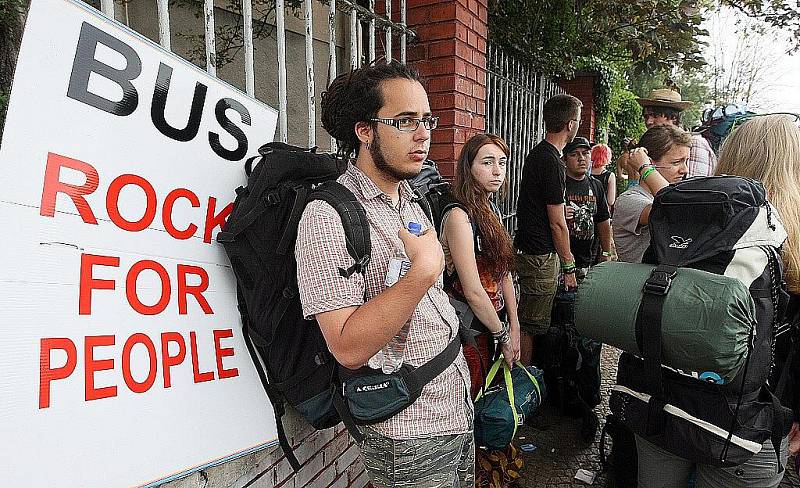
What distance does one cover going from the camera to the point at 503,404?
7.87 feet

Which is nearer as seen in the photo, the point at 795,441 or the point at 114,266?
the point at 114,266

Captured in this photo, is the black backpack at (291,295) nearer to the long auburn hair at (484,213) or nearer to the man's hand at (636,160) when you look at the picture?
the long auburn hair at (484,213)

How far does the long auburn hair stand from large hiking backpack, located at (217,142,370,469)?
40.0 inches

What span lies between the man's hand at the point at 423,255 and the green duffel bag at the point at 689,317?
2.76 ft

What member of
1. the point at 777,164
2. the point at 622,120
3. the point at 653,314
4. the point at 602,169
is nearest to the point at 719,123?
the point at 602,169

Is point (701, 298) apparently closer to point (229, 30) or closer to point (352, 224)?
point (352, 224)

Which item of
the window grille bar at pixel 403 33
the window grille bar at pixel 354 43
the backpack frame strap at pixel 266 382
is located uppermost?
the window grille bar at pixel 403 33

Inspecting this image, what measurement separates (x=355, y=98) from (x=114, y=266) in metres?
0.85

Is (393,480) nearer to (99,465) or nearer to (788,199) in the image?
(99,465)

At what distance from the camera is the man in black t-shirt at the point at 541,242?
357cm

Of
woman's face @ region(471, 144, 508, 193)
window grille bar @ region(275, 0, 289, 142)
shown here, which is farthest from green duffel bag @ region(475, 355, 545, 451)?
window grille bar @ region(275, 0, 289, 142)

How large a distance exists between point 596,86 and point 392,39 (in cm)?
606

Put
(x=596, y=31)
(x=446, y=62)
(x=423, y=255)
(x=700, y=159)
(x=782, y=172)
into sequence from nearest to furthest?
(x=423, y=255) → (x=782, y=172) → (x=446, y=62) → (x=700, y=159) → (x=596, y=31)

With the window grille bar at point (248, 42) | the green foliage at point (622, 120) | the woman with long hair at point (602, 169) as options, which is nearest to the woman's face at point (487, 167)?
the window grille bar at point (248, 42)
